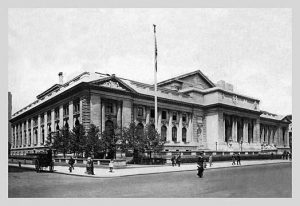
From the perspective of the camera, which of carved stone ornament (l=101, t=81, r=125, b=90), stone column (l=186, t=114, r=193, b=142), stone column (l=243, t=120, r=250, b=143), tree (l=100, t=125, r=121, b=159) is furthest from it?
stone column (l=243, t=120, r=250, b=143)

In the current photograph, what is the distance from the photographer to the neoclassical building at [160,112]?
174 ft

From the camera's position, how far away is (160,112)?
6438 cm

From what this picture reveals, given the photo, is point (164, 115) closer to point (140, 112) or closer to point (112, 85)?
point (140, 112)

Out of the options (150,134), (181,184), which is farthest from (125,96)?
(181,184)

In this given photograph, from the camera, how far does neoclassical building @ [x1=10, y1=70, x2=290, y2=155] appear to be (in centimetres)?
5309

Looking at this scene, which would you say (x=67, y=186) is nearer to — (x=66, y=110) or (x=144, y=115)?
(x=66, y=110)

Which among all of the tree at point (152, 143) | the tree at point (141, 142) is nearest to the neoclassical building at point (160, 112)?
the tree at point (141, 142)

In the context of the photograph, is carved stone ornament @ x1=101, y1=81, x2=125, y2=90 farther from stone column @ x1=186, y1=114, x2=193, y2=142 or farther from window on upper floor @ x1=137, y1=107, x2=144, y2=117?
stone column @ x1=186, y1=114, x2=193, y2=142

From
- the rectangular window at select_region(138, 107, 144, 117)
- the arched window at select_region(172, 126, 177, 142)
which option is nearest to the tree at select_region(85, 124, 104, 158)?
the rectangular window at select_region(138, 107, 144, 117)

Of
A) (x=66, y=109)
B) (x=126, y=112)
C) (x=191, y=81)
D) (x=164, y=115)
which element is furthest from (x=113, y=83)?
(x=191, y=81)

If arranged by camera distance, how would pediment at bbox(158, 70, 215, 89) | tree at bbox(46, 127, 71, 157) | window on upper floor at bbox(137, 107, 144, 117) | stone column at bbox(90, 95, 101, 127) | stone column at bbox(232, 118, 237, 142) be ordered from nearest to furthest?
1. tree at bbox(46, 127, 71, 157)
2. stone column at bbox(90, 95, 101, 127)
3. window on upper floor at bbox(137, 107, 144, 117)
4. pediment at bbox(158, 70, 215, 89)
5. stone column at bbox(232, 118, 237, 142)

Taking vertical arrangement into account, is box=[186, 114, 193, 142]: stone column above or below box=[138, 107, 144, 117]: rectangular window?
below

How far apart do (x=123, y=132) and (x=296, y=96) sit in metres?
29.6

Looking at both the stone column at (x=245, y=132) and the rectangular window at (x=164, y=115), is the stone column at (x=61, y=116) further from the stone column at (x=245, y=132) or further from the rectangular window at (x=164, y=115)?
the stone column at (x=245, y=132)
